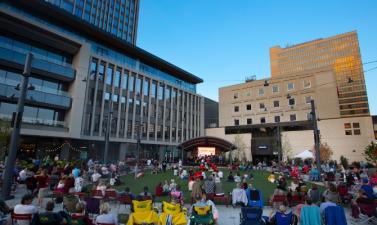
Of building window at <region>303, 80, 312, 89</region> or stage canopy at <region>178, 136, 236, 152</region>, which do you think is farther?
building window at <region>303, 80, 312, 89</region>

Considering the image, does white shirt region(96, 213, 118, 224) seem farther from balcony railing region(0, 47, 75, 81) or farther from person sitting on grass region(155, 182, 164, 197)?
balcony railing region(0, 47, 75, 81)

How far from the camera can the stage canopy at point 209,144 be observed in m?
38.9

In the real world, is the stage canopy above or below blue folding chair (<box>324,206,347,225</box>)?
above

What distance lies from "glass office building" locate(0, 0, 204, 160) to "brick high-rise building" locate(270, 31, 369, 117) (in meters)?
94.8

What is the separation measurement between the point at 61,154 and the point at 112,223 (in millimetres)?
33062

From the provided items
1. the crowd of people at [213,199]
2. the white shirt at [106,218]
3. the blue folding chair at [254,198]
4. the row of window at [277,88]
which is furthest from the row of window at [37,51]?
the row of window at [277,88]

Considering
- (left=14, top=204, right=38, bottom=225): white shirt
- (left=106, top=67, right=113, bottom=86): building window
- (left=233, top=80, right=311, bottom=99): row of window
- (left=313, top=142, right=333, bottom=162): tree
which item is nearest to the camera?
(left=14, top=204, right=38, bottom=225): white shirt

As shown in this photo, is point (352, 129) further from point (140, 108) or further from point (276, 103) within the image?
point (140, 108)

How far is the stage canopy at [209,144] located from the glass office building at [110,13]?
4792 cm

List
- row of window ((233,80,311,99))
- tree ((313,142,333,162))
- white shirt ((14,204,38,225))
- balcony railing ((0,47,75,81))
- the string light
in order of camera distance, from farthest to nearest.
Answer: row of window ((233,80,311,99)) < tree ((313,142,333,162)) < the string light < balcony railing ((0,47,75,81)) < white shirt ((14,204,38,225))

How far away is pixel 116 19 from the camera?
267ft

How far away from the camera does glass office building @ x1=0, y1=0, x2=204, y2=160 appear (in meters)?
A: 31.1

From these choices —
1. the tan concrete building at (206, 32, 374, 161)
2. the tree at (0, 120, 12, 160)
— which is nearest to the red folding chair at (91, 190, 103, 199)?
the tree at (0, 120, 12, 160)

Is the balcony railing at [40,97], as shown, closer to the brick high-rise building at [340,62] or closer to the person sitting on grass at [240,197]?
the person sitting on grass at [240,197]
